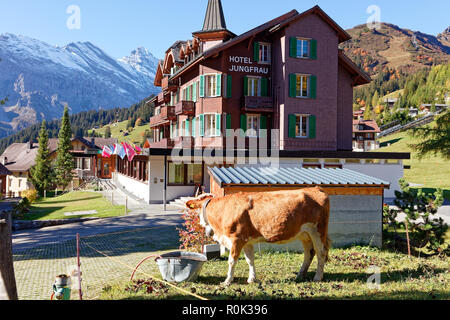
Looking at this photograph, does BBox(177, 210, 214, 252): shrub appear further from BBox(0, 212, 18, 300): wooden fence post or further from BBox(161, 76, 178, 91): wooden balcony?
BBox(161, 76, 178, 91): wooden balcony

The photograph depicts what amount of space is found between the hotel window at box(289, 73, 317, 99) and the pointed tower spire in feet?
29.7

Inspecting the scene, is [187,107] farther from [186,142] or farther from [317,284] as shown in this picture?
[317,284]

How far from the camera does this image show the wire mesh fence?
9992mm

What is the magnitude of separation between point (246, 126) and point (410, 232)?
2022 cm

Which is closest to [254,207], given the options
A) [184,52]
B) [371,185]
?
[371,185]

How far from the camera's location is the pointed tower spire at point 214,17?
1462 inches

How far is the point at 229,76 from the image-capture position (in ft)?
108

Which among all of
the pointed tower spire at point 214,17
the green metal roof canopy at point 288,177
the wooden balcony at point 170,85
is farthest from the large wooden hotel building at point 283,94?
the green metal roof canopy at point 288,177

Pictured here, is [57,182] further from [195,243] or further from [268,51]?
[195,243]

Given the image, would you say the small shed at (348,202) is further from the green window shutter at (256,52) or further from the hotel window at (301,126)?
the green window shutter at (256,52)

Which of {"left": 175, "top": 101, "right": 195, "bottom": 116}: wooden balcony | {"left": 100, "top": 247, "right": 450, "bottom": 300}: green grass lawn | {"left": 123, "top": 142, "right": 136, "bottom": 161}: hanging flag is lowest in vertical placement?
{"left": 100, "top": 247, "right": 450, "bottom": 300}: green grass lawn

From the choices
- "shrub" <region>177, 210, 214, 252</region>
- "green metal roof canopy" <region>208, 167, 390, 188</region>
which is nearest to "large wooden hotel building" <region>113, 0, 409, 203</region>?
"green metal roof canopy" <region>208, 167, 390, 188</region>

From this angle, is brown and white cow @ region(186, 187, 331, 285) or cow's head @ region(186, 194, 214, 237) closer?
brown and white cow @ region(186, 187, 331, 285)

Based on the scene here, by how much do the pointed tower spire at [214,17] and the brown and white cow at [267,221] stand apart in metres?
30.2
